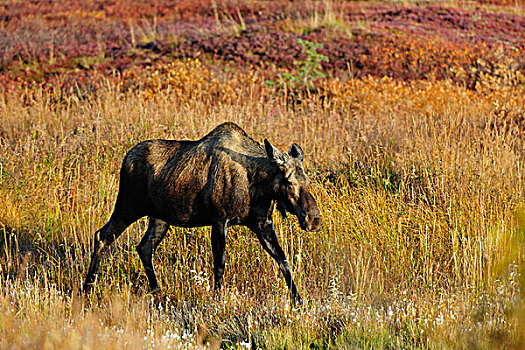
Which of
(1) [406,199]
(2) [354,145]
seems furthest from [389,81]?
(1) [406,199]

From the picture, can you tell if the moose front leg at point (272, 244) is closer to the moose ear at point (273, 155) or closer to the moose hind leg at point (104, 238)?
the moose ear at point (273, 155)

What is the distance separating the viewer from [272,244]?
15.4ft

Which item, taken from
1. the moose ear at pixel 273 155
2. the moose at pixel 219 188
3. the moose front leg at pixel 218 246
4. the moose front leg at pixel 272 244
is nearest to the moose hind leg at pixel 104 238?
the moose at pixel 219 188

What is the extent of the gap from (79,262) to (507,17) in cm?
2914

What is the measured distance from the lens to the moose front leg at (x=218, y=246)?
4508mm

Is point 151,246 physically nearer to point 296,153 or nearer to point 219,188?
point 219,188

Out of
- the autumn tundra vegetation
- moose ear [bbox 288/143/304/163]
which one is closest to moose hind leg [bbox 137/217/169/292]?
the autumn tundra vegetation

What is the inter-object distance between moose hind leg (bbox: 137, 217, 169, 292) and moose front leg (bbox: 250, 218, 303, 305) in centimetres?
101

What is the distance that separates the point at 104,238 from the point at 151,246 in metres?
0.43

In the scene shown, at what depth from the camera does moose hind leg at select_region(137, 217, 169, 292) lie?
5.19m

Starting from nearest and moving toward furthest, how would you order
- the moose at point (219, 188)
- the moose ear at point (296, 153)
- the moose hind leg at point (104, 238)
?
the moose at point (219, 188) → the moose ear at point (296, 153) → the moose hind leg at point (104, 238)

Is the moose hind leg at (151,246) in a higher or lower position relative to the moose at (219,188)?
lower

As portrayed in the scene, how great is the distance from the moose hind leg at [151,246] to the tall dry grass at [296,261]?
0.19m

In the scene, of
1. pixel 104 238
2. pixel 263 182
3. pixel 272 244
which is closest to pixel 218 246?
pixel 272 244
